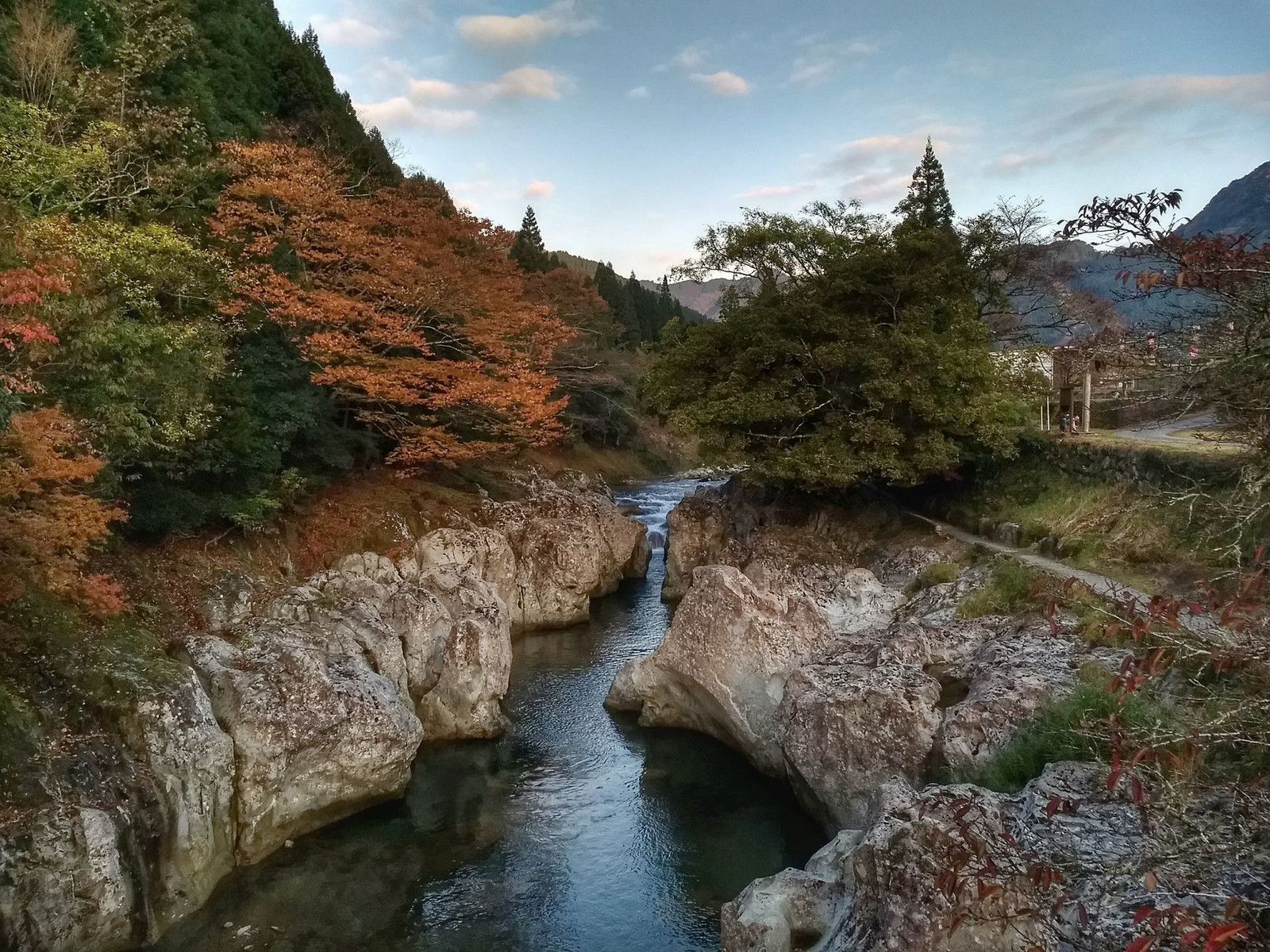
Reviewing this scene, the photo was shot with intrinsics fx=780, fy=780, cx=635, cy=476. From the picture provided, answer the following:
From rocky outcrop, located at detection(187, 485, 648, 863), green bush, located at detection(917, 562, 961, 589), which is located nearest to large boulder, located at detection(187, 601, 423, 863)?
rocky outcrop, located at detection(187, 485, 648, 863)

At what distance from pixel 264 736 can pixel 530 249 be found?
159 ft

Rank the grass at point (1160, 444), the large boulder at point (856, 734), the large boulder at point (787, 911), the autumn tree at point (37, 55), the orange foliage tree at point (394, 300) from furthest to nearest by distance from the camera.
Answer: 1. the orange foliage tree at point (394, 300)
2. the grass at point (1160, 444)
3. the autumn tree at point (37, 55)
4. the large boulder at point (856, 734)
5. the large boulder at point (787, 911)

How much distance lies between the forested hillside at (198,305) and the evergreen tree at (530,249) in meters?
18.9

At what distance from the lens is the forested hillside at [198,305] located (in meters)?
11.1

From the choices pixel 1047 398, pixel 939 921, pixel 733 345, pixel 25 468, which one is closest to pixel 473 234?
pixel 733 345

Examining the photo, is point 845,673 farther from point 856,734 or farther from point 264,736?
Answer: point 264,736

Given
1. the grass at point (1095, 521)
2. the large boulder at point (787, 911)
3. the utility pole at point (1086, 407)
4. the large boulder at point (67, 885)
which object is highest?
the utility pole at point (1086, 407)

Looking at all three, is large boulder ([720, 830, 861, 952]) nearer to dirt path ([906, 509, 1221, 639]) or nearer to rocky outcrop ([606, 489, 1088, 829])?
rocky outcrop ([606, 489, 1088, 829])

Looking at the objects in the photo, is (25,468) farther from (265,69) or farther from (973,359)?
(265,69)

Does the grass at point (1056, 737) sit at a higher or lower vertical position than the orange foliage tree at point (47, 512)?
lower

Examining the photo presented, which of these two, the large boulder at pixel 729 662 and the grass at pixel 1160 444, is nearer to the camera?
the large boulder at pixel 729 662

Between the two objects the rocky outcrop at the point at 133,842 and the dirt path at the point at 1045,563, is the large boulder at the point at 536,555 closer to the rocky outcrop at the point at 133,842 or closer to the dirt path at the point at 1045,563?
the rocky outcrop at the point at 133,842

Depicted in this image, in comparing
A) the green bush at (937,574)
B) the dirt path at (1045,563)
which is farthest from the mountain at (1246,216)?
the green bush at (937,574)

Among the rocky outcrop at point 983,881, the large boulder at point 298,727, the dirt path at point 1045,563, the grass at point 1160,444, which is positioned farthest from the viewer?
the grass at point 1160,444
